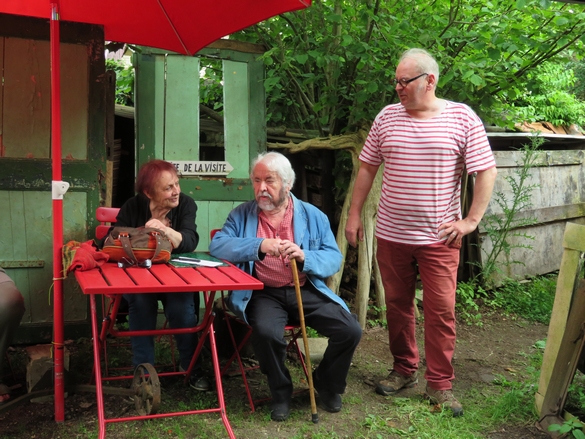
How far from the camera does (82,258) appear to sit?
11.2 ft

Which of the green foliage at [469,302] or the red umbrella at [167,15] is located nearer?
the red umbrella at [167,15]

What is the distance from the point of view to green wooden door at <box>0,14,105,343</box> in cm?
441

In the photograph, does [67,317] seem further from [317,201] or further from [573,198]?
[573,198]

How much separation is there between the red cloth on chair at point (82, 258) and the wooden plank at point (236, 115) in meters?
1.87

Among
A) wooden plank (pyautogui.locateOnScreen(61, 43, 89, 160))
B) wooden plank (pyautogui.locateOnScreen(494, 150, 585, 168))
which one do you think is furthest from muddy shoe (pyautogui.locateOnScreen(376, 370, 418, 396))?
wooden plank (pyautogui.locateOnScreen(494, 150, 585, 168))

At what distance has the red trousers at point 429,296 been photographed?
4016 millimetres

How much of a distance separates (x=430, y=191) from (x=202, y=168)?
1.99 m

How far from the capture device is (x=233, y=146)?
17.5ft

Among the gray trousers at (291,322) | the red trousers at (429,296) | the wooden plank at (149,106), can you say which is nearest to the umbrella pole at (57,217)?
the gray trousers at (291,322)

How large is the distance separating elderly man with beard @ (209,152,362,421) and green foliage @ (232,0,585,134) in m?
1.46

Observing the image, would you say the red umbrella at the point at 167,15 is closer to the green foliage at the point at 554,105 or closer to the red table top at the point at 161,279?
the red table top at the point at 161,279

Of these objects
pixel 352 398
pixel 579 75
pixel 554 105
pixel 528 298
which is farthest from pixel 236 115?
pixel 579 75

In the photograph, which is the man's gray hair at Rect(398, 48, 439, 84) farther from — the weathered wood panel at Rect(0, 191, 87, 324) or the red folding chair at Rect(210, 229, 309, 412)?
the weathered wood panel at Rect(0, 191, 87, 324)

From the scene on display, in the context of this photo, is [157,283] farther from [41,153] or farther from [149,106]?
[149,106]
